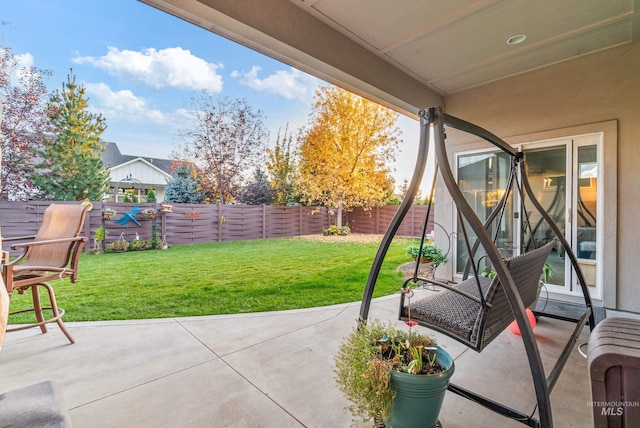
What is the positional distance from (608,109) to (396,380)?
3.76 meters

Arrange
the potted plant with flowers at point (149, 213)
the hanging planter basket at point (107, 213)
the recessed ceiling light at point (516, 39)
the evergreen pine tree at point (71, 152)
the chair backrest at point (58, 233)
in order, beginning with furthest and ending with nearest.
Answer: the evergreen pine tree at point (71, 152) → the potted plant with flowers at point (149, 213) → the hanging planter basket at point (107, 213) → the recessed ceiling light at point (516, 39) → the chair backrest at point (58, 233)

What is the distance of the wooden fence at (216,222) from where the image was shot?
20.7 ft

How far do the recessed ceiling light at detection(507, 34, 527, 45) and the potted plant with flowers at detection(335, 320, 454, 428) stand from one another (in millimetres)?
3000

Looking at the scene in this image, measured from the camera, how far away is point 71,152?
879cm

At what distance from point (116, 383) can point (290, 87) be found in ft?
37.7

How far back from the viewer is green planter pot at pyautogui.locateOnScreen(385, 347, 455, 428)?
1275mm

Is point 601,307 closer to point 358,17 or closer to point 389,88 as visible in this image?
point 389,88

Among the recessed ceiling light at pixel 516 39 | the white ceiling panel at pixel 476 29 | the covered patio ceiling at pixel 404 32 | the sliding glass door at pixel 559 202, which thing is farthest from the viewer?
the sliding glass door at pixel 559 202

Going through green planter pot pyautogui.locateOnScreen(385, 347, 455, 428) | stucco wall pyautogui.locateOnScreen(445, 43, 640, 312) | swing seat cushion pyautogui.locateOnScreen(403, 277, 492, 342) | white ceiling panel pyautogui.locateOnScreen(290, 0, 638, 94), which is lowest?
green planter pot pyautogui.locateOnScreen(385, 347, 455, 428)

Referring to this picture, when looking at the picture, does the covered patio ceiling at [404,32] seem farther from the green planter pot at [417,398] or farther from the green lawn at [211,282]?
the green lawn at [211,282]

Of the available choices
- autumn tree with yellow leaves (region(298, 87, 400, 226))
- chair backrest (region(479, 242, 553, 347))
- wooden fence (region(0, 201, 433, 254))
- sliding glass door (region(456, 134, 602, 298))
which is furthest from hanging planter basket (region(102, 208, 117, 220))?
chair backrest (region(479, 242, 553, 347))

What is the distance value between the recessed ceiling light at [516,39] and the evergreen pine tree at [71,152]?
11.0 m

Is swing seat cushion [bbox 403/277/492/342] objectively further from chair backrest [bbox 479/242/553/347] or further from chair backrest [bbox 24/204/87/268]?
chair backrest [bbox 24/204/87/268]

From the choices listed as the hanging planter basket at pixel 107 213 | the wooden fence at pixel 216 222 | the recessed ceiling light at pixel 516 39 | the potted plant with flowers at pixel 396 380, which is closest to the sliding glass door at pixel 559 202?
the recessed ceiling light at pixel 516 39
